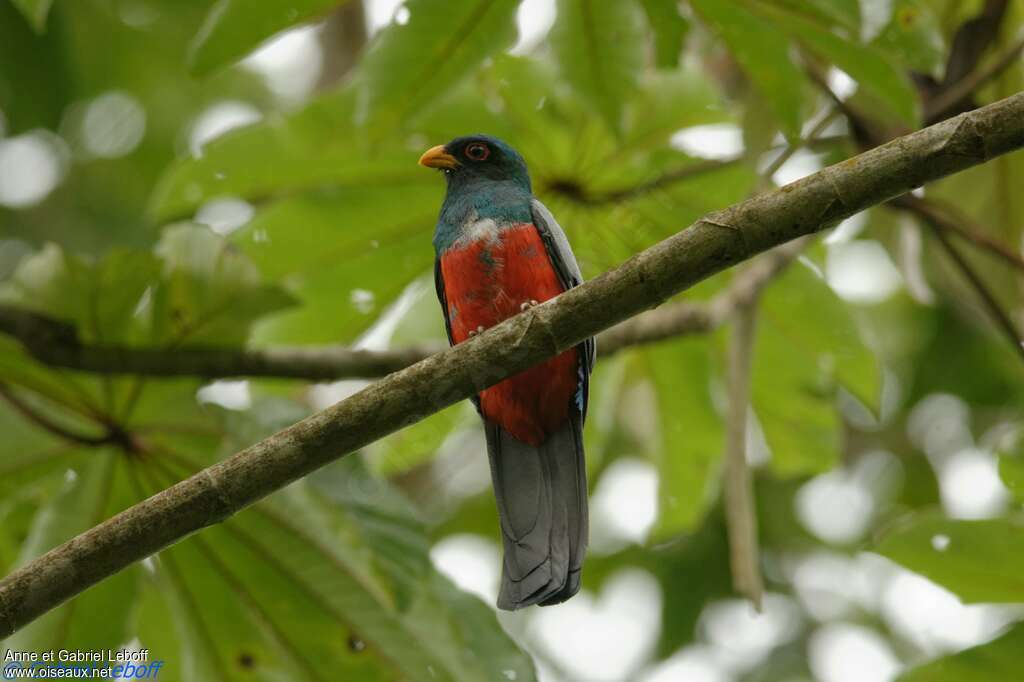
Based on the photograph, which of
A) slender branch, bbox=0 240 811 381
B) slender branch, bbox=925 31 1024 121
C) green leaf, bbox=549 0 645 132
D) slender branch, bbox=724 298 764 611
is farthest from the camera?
slender branch, bbox=925 31 1024 121

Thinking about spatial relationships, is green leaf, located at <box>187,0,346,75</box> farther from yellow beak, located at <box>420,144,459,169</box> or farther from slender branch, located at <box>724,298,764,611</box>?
slender branch, located at <box>724,298,764,611</box>

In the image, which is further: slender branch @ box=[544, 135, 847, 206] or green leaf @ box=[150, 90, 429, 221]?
slender branch @ box=[544, 135, 847, 206]

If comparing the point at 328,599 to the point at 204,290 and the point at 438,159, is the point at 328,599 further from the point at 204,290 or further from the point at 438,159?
the point at 438,159

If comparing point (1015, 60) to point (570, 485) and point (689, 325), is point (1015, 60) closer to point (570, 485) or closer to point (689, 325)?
point (689, 325)

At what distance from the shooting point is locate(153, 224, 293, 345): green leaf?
3850 millimetres

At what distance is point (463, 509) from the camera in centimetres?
768

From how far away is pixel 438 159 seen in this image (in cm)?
442

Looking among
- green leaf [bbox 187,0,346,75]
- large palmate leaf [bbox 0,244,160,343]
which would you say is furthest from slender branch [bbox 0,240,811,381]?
green leaf [bbox 187,0,346,75]

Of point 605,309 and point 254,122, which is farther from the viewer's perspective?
point 254,122

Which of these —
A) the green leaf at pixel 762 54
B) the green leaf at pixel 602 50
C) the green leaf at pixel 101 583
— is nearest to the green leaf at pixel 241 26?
the green leaf at pixel 602 50

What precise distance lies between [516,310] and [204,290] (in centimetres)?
98

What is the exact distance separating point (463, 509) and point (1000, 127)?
5611mm

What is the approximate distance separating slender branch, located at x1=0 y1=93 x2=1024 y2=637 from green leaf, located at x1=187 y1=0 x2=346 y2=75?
130cm

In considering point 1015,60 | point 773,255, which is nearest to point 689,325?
point 773,255
